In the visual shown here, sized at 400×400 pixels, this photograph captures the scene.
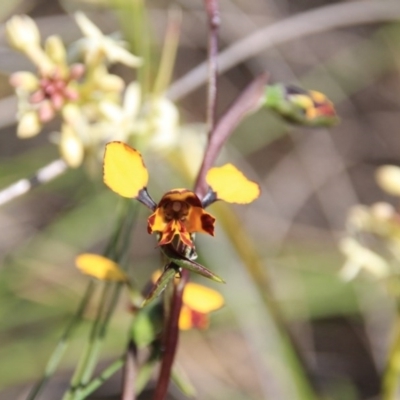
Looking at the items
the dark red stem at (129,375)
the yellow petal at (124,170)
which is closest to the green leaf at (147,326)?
the dark red stem at (129,375)

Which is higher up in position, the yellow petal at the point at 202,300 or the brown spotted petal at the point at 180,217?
the yellow petal at the point at 202,300

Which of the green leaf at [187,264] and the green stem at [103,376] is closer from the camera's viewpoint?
the green leaf at [187,264]

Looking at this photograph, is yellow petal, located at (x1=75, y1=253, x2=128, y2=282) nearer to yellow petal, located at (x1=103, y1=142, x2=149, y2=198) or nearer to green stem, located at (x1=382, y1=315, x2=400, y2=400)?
yellow petal, located at (x1=103, y1=142, x2=149, y2=198)

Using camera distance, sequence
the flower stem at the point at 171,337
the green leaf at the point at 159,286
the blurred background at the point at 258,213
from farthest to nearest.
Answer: the blurred background at the point at 258,213 → the flower stem at the point at 171,337 → the green leaf at the point at 159,286

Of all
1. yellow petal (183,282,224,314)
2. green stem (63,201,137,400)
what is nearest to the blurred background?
green stem (63,201,137,400)

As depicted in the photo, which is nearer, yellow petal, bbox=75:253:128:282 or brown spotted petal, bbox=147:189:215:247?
brown spotted petal, bbox=147:189:215:247

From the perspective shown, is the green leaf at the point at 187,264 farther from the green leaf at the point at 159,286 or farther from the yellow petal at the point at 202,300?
the yellow petal at the point at 202,300

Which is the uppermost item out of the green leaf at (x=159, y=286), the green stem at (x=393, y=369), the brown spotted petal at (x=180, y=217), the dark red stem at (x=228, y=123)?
the dark red stem at (x=228, y=123)
